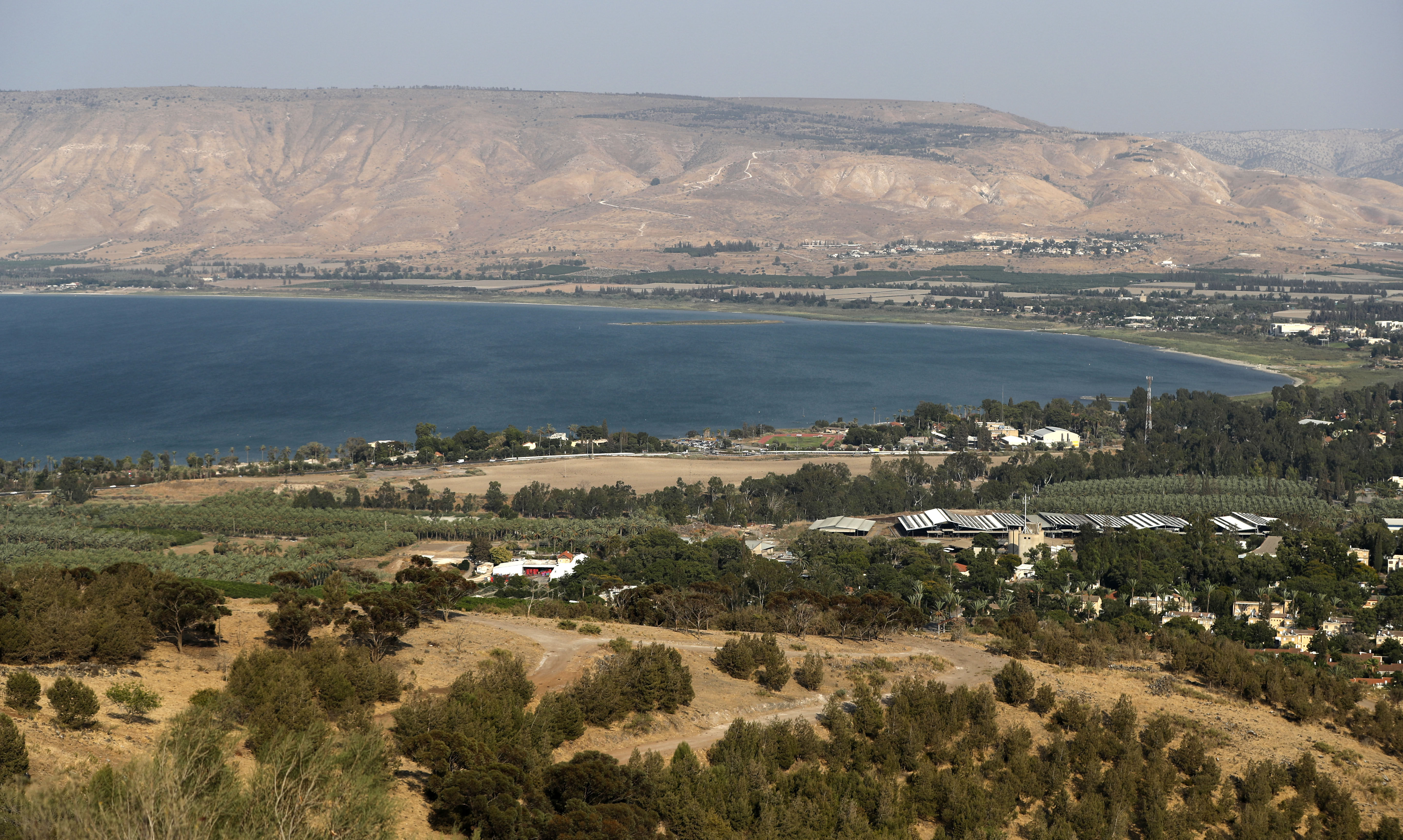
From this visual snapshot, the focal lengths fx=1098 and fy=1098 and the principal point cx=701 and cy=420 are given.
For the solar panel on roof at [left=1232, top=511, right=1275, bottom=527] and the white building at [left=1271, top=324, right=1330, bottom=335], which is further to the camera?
the white building at [left=1271, top=324, right=1330, bottom=335]

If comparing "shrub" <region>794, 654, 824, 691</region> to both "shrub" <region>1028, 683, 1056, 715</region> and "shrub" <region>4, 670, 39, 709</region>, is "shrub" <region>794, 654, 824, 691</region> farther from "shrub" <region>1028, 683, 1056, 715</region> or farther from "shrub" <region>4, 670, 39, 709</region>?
"shrub" <region>4, 670, 39, 709</region>

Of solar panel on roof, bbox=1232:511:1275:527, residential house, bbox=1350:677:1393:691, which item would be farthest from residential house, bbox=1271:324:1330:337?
residential house, bbox=1350:677:1393:691

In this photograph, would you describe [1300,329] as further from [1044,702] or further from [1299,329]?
[1044,702]

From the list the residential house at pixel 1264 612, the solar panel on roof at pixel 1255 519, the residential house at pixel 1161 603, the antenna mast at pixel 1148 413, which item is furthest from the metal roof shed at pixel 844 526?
the antenna mast at pixel 1148 413

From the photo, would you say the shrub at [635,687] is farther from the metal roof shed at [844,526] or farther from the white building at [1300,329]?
the white building at [1300,329]

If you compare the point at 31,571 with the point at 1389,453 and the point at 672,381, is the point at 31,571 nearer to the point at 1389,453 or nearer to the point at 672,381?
the point at 1389,453

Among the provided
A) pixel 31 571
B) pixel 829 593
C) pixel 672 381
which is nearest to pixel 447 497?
pixel 829 593

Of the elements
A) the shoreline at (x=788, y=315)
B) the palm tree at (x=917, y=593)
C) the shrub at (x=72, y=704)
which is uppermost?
the shrub at (x=72, y=704)
